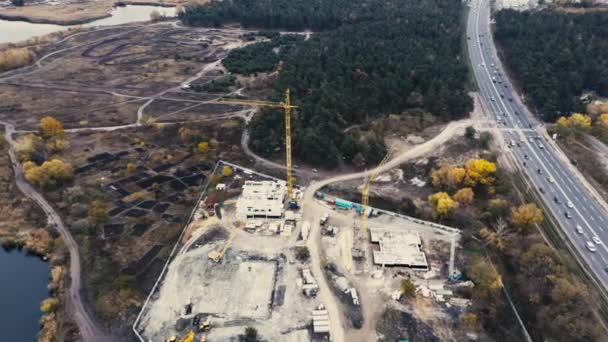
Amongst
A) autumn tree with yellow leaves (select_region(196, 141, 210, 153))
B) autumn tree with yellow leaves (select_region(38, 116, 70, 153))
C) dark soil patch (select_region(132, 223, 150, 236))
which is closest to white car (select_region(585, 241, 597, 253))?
dark soil patch (select_region(132, 223, 150, 236))

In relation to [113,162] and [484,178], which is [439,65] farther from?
[113,162]

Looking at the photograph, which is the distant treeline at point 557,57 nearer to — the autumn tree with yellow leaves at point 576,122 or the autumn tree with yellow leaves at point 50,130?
the autumn tree with yellow leaves at point 576,122

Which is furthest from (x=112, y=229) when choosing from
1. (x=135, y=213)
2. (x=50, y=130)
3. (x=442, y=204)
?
(x=442, y=204)

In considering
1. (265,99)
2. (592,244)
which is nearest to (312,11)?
(265,99)

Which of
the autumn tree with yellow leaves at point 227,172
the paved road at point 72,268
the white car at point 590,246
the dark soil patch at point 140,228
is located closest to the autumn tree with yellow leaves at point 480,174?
the white car at point 590,246

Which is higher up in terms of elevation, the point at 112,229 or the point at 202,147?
the point at 202,147

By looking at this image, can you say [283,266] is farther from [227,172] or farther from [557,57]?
[557,57]

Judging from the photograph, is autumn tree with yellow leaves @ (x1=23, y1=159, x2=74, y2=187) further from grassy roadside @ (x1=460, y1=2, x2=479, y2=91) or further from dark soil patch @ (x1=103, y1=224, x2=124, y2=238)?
grassy roadside @ (x1=460, y1=2, x2=479, y2=91)
